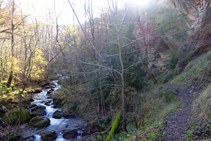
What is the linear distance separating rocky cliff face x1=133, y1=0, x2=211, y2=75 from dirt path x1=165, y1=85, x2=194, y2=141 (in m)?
6.00

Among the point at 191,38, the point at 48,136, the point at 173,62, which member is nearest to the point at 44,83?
the point at 48,136

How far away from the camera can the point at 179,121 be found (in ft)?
17.9

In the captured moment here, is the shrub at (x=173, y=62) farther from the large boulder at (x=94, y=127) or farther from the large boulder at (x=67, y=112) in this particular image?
the large boulder at (x=67, y=112)

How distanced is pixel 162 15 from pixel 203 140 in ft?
45.6

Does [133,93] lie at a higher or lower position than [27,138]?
higher

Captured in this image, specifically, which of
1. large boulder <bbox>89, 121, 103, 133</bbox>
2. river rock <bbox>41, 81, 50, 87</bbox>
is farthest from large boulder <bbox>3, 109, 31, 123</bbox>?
river rock <bbox>41, 81, 50, 87</bbox>

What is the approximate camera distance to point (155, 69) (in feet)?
52.1

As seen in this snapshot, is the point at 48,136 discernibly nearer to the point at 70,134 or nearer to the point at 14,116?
the point at 70,134

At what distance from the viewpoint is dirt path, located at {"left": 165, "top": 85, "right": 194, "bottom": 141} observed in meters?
4.62

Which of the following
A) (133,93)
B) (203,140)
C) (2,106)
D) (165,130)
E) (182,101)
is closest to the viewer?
(203,140)

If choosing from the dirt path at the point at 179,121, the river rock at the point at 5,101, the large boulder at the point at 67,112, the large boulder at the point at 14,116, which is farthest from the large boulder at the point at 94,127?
the river rock at the point at 5,101

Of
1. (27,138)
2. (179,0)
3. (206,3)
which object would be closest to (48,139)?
(27,138)

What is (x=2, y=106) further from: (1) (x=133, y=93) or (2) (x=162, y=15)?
(2) (x=162, y=15)

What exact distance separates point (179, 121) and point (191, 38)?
9.75m
